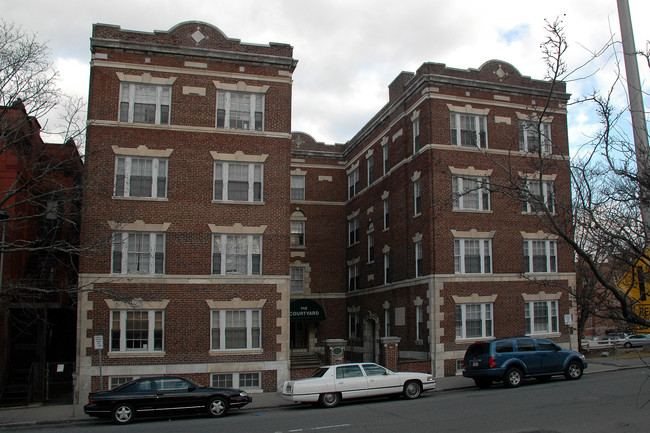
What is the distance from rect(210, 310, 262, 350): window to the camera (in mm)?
24906

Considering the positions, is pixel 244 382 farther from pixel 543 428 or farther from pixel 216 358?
pixel 543 428

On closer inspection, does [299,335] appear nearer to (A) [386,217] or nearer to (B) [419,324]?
(A) [386,217]

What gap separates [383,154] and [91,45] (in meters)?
17.6

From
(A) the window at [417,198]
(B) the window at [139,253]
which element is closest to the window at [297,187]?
(A) the window at [417,198]

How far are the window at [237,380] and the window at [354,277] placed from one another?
15217 millimetres

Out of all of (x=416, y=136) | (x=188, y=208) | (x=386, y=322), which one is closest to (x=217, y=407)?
(x=188, y=208)

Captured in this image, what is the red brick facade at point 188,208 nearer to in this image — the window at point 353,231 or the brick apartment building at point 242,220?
the brick apartment building at point 242,220

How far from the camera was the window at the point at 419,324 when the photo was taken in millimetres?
29531

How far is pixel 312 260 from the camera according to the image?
41.4m

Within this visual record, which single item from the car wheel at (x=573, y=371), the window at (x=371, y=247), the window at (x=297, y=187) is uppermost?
the window at (x=297, y=187)

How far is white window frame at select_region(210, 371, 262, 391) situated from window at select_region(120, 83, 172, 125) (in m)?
10.9

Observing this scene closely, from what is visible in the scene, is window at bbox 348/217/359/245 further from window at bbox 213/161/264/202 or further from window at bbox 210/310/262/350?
window at bbox 210/310/262/350

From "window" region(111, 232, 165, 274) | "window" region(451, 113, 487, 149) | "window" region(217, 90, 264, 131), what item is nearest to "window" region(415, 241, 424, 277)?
"window" region(451, 113, 487, 149)

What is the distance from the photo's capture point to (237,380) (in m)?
24.8
